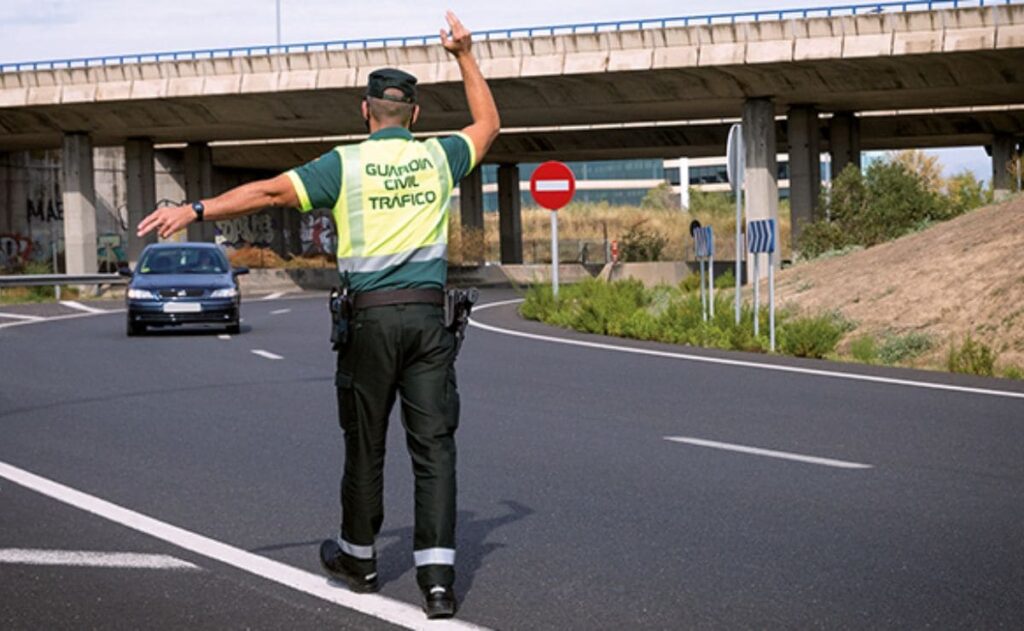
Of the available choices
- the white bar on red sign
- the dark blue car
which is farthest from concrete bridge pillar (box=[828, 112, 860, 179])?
the dark blue car

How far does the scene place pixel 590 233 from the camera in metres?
111

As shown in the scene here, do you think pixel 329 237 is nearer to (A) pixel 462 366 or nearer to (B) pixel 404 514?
(A) pixel 462 366

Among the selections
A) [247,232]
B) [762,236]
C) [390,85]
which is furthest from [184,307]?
[247,232]

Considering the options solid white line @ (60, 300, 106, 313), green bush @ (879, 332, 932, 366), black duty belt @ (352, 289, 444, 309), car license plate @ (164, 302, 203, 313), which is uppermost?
black duty belt @ (352, 289, 444, 309)

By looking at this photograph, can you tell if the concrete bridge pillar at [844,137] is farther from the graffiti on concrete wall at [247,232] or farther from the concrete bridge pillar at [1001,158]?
the graffiti on concrete wall at [247,232]

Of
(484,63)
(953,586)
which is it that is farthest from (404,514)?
(484,63)

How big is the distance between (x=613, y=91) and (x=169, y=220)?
1599 inches

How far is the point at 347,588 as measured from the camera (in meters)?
6.65

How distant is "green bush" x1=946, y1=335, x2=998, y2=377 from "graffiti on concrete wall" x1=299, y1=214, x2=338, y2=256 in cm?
6456

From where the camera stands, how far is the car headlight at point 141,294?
25.3 meters

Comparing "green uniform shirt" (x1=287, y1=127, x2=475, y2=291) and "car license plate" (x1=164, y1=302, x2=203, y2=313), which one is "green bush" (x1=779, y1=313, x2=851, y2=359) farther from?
"green uniform shirt" (x1=287, y1=127, x2=475, y2=291)

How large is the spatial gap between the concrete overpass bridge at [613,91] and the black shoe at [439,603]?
36338 millimetres

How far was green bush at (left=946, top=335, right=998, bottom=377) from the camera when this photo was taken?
1745cm

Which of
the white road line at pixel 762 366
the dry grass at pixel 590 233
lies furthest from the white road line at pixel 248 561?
the dry grass at pixel 590 233
